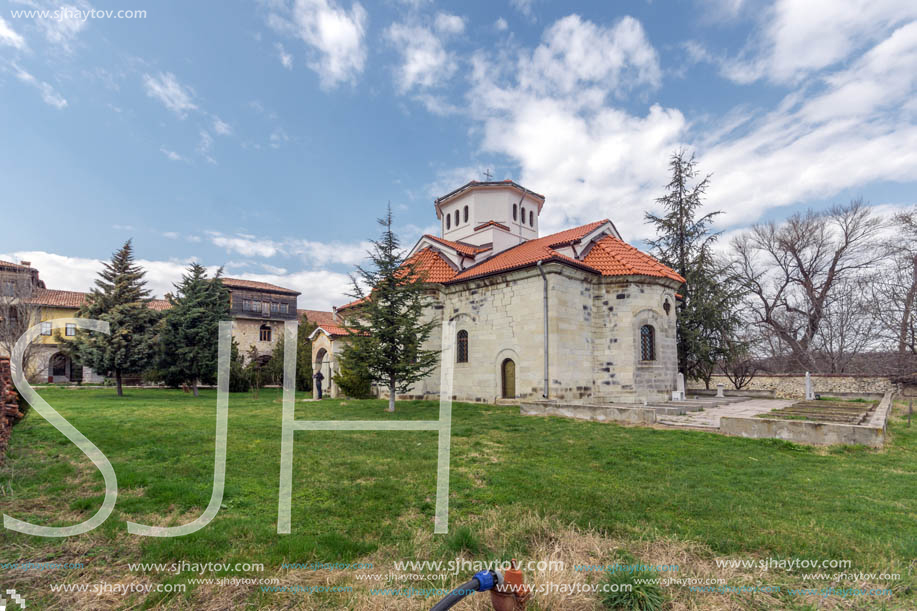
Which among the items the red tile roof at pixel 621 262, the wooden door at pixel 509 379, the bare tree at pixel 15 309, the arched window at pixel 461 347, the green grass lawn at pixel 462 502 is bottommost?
the green grass lawn at pixel 462 502

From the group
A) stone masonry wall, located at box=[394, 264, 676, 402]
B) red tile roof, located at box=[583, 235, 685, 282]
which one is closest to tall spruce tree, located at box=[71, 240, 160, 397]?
stone masonry wall, located at box=[394, 264, 676, 402]

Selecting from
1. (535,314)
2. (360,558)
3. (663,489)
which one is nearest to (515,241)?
(535,314)

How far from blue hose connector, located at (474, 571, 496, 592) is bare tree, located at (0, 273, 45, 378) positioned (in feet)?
67.9

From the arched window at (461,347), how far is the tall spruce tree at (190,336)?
41.1ft

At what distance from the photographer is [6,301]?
1717 cm

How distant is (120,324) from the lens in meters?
18.4

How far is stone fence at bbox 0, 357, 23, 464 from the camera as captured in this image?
20.2 ft

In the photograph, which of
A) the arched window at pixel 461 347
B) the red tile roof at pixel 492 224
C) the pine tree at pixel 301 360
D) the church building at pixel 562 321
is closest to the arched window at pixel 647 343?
the church building at pixel 562 321

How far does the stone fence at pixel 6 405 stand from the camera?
6.17 m

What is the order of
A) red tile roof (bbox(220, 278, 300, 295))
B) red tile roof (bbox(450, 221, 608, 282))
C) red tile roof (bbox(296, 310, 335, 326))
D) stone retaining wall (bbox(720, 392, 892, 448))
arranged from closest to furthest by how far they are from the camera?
stone retaining wall (bbox(720, 392, 892, 448))
red tile roof (bbox(450, 221, 608, 282))
red tile roof (bbox(220, 278, 300, 295))
red tile roof (bbox(296, 310, 335, 326))

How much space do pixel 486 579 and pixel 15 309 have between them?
83.5ft

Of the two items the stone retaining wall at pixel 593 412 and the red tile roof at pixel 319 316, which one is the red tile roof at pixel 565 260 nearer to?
the stone retaining wall at pixel 593 412

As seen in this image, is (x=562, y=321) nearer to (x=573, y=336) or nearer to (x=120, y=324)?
(x=573, y=336)

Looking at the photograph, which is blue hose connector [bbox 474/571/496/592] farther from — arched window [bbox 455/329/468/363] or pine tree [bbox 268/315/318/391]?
pine tree [bbox 268/315/318/391]
